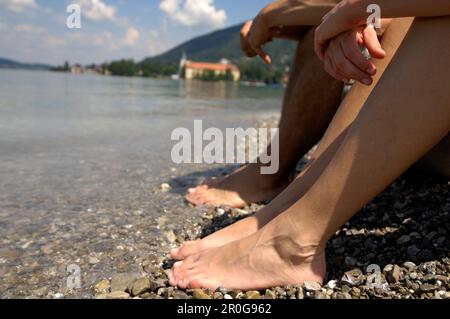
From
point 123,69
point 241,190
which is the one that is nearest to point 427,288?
point 241,190

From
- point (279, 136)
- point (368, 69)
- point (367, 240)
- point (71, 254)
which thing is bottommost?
point (71, 254)

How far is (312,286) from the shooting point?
1046 millimetres

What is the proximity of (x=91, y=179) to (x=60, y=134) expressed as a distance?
2.06 metres

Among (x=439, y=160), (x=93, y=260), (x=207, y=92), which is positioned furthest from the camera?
(x=207, y=92)

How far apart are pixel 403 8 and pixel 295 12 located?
820 millimetres

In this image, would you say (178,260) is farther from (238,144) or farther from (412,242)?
(238,144)

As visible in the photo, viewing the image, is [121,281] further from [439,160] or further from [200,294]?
[439,160]

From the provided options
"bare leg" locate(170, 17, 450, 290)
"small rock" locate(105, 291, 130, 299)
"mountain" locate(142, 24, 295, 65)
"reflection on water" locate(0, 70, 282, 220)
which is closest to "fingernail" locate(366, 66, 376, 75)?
"bare leg" locate(170, 17, 450, 290)

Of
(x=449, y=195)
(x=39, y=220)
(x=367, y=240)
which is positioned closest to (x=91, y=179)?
(x=39, y=220)

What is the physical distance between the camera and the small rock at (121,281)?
1182mm

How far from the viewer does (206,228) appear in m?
1.68

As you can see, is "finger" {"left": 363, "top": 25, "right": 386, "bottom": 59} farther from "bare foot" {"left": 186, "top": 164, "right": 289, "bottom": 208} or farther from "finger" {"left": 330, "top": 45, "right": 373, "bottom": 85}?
"bare foot" {"left": 186, "top": 164, "right": 289, "bottom": 208}

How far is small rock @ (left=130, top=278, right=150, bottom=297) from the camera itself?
3.74ft

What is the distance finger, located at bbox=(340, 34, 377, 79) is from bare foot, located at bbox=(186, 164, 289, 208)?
1.00m
